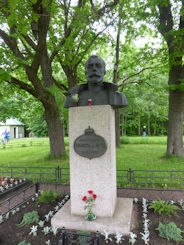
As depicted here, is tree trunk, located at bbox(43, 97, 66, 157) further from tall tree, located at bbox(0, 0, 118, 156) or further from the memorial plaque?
the memorial plaque

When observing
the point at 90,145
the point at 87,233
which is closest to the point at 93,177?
the point at 90,145

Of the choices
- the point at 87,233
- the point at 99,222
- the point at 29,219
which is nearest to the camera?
the point at 87,233

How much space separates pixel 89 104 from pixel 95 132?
62 centimetres

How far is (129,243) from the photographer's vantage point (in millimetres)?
3096

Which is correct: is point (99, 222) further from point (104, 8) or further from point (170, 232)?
point (104, 8)

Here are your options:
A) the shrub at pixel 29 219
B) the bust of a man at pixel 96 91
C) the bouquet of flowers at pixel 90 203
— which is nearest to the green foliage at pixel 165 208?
the bouquet of flowers at pixel 90 203

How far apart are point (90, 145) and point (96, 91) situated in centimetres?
126

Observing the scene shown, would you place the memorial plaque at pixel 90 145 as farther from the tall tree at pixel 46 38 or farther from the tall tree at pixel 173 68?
the tall tree at pixel 173 68

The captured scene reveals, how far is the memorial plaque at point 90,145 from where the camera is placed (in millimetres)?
3567

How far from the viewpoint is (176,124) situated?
8945mm

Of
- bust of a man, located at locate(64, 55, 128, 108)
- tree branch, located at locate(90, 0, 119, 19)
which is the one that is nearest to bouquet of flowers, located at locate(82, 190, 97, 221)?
bust of a man, located at locate(64, 55, 128, 108)

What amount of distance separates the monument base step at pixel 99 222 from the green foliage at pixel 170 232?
632 millimetres

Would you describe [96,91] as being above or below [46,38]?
below

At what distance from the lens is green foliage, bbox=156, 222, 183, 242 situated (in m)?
3.19
